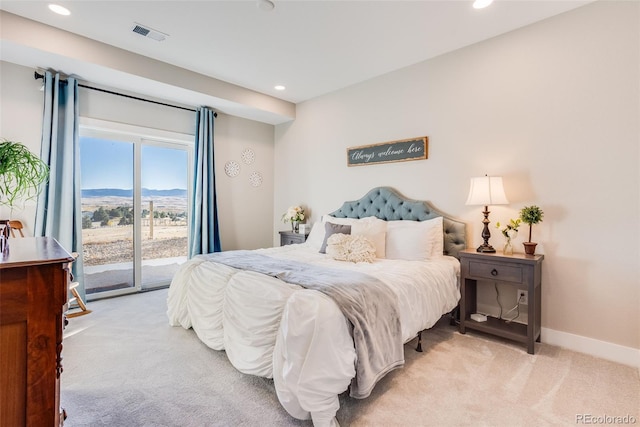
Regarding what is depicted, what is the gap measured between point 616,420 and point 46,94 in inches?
210

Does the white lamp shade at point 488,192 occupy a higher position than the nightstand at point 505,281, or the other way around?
the white lamp shade at point 488,192

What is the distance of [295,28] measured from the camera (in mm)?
2809

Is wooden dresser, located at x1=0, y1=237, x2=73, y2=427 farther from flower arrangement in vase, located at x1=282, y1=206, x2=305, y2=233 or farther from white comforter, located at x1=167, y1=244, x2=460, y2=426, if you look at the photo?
flower arrangement in vase, located at x1=282, y1=206, x2=305, y2=233

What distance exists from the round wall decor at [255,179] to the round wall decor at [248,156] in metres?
0.21

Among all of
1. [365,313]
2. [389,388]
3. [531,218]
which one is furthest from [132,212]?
[531,218]

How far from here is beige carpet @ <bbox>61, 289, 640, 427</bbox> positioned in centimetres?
171

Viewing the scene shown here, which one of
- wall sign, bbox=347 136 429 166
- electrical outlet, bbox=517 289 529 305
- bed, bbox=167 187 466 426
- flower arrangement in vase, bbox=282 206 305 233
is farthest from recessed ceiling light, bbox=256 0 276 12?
electrical outlet, bbox=517 289 529 305

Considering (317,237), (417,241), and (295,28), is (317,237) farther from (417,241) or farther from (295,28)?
(295,28)

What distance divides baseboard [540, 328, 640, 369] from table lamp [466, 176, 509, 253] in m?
0.88

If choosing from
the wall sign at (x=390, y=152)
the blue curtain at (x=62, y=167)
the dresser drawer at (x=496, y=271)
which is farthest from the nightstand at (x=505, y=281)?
the blue curtain at (x=62, y=167)

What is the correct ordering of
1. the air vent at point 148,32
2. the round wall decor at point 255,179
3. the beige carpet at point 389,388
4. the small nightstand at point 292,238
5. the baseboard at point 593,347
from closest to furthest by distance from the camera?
the beige carpet at point 389,388 < the baseboard at point 593,347 < the air vent at point 148,32 < the small nightstand at point 292,238 < the round wall decor at point 255,179

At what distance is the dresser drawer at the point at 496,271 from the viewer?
2.53 meters

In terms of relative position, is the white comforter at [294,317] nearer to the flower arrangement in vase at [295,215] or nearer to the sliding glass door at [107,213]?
the flower arrangement in vase at [295,215]

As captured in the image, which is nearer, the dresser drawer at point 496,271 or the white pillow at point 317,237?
the dresser drawer at point 496,271
